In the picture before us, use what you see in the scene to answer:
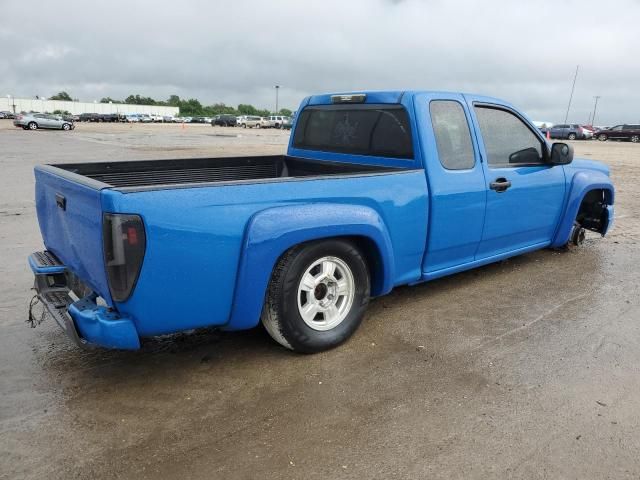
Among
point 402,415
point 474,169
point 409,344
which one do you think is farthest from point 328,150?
point 402,415

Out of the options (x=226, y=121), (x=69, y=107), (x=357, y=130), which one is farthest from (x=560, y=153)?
(x=69, y=107)

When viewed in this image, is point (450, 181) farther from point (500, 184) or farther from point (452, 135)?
point (500, 184)

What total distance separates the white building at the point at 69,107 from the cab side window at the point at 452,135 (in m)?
104

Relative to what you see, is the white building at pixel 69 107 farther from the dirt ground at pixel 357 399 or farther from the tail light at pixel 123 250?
the tail light at pixel 123 250

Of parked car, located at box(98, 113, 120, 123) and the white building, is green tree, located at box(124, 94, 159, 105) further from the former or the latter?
parked car, located at box(98, 113, 120, 123)

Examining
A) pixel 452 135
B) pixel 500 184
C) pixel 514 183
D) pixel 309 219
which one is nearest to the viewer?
pixel 309 219

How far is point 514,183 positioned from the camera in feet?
15.8

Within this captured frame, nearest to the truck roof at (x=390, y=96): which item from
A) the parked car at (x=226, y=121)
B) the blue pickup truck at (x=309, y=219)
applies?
the blue pickup truck at (x=309, y=219)

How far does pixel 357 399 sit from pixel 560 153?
11.2 ft

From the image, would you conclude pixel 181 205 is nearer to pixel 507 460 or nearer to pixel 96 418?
pixel 96 418

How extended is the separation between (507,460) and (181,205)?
2.09 metres

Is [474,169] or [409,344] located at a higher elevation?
[474,169]

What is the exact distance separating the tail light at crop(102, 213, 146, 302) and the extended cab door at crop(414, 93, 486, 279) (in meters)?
2.24

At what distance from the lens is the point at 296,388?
10.6 ft
